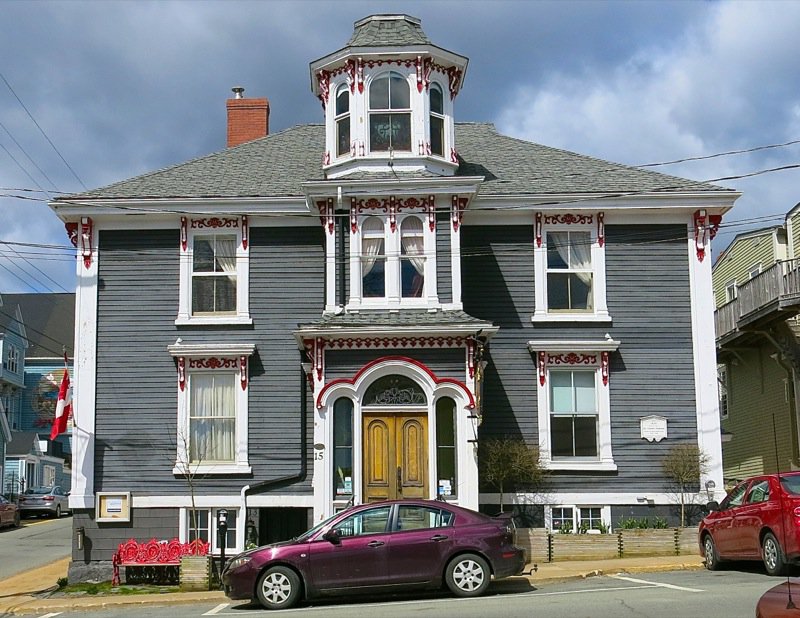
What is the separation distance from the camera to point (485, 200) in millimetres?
22172

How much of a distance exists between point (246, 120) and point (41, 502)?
2284 centimetres

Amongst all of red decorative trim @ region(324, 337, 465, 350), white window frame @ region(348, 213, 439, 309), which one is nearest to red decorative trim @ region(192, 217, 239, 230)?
white window frame @ region(348, 213, 439, 309)

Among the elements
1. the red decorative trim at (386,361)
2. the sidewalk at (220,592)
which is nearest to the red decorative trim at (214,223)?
the red decorative trim at (386,361)

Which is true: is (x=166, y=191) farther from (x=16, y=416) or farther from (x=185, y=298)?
(x=16, y=416)

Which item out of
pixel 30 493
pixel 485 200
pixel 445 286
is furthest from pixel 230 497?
pixel 30 493

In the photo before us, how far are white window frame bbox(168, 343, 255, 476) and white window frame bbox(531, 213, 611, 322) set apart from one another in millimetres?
5987

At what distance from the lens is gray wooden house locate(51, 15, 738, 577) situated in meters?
21.6

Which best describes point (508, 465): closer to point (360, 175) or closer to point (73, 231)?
point (360, 175)

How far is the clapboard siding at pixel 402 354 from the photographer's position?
20531 millimetres

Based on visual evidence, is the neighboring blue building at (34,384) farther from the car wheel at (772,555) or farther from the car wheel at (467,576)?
the car wheel at (772,555)

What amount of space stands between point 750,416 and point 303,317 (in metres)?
17.4

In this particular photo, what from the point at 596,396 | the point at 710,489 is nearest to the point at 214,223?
the point at 596,396

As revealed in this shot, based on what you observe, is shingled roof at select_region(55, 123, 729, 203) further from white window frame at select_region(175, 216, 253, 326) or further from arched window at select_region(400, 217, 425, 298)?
arched window at select_region(400, 217, 425, 298)

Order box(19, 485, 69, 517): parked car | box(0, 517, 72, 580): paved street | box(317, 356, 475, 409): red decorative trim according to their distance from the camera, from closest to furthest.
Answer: box(317, 356, 475, 409): red decorative trim → box(0, 517, 72, 580): paved street → box(19, 485, 69, 517): parked car
